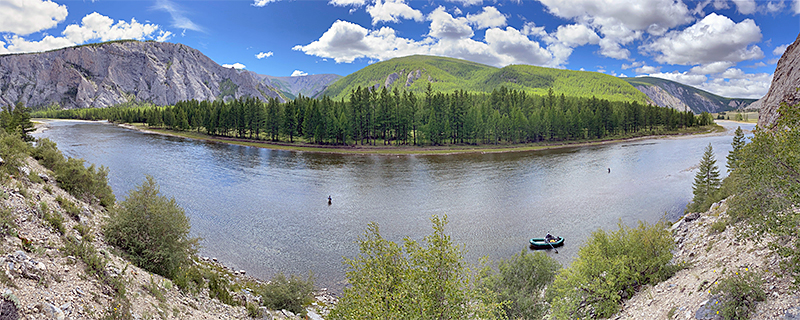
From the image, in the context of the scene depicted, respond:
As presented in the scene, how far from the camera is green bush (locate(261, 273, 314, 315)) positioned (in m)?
22.8

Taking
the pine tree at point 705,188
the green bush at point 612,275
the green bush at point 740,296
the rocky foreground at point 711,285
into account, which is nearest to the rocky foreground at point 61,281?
the green bush at point 612,275

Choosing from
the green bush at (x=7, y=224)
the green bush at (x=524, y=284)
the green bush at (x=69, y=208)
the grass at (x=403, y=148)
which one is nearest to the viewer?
the green bush at (x=7, y=224)

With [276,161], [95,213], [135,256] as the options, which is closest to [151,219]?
[135,256]

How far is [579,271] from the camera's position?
22.0m

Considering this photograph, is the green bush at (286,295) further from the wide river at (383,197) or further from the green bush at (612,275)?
the green bush at (612,275)

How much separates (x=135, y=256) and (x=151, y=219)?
2.45 m

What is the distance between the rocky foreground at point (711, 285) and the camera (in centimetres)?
1354

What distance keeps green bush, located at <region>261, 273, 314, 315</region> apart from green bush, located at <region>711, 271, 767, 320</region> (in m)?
21.5

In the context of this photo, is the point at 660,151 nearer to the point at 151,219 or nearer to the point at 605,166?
the point at 605,166

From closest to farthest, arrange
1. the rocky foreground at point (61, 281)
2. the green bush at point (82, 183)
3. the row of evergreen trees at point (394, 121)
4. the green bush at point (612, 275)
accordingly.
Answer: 1. the rocky foreground at point (61, 281)
2. the green bush at point (612, 275)
3. the green bush at point (82, 183)
4. the row of evergreen trees at point (394, 121)

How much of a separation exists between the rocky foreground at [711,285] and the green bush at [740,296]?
0.85 ft

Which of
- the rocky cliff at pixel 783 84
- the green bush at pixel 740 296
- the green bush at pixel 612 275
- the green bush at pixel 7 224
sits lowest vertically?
the green bush at pixel 612 275

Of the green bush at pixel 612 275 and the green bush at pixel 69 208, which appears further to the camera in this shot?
the green bush at pixel 69 208

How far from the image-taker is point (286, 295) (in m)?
22.9
